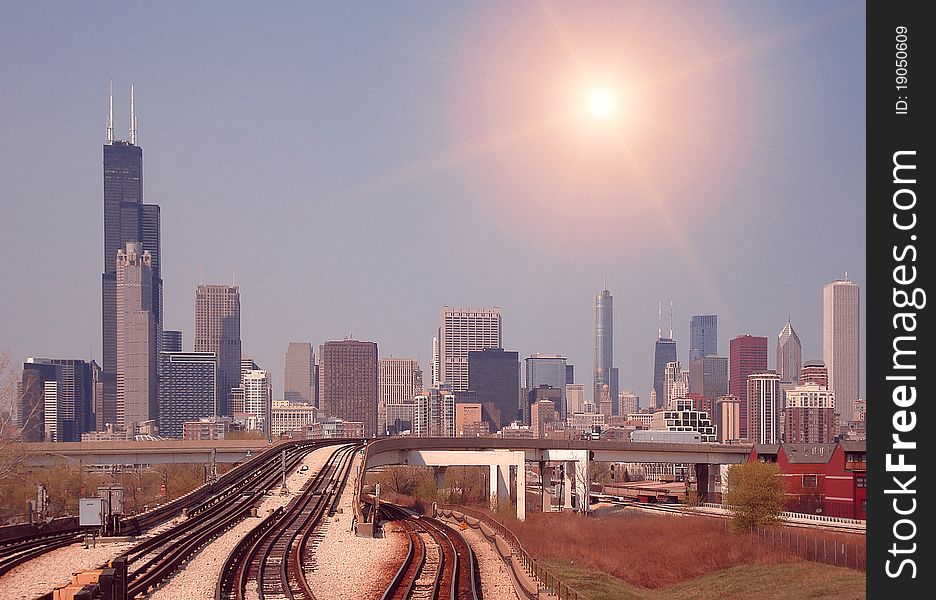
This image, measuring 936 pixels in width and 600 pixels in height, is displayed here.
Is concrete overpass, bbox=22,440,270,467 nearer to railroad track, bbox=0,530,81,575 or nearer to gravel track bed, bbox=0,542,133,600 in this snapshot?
railroad track, bbox=0,530,81,575

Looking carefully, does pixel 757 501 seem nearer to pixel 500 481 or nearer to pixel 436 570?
pixel 436 570

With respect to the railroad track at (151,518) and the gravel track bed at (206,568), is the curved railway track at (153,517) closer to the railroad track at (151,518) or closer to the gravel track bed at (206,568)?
the railroad track at (151,518)

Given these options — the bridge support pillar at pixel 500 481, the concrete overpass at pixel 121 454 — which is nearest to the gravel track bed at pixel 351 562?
the bridge support pillar at pixel 500 481

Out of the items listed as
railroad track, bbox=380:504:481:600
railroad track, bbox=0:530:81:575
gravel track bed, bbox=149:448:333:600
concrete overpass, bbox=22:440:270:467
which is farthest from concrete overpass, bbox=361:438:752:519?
railroad track, bbox=0:530:81:575

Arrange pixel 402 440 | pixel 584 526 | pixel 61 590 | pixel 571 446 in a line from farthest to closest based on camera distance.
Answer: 1. pixel 571 446
2. pixel 402 440
3. pixel 584 526
4. pixel 61 590
